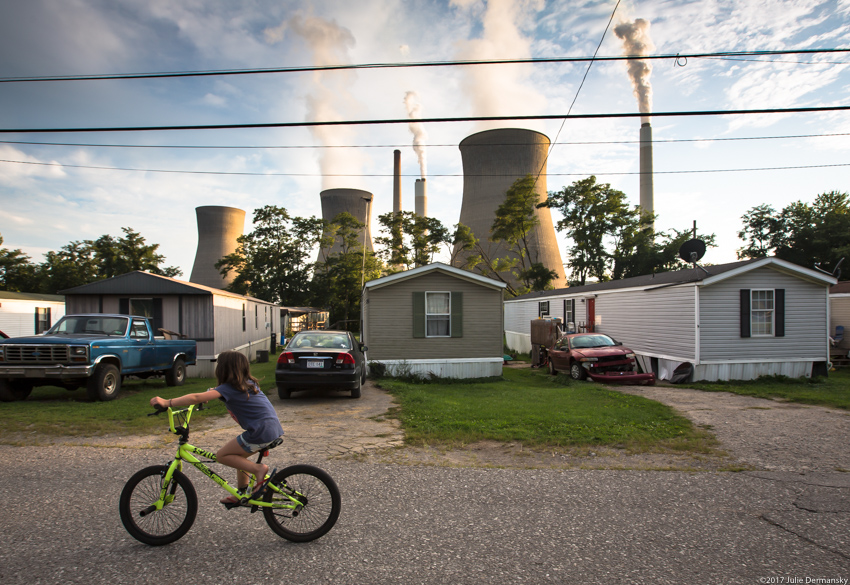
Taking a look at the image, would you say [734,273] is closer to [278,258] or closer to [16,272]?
[278,258]

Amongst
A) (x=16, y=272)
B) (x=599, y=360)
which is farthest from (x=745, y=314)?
(x=16, y=272)

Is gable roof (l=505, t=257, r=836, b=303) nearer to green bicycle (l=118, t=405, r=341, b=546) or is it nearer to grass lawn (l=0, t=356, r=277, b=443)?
grass lawn (l=0, t=356, r=277, b=443)

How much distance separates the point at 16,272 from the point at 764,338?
5722 centimetres

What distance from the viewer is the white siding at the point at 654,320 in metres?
14.7

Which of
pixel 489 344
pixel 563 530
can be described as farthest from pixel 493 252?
pixel 563 530

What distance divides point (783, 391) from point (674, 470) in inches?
358

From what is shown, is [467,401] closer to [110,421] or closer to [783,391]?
[110,421]

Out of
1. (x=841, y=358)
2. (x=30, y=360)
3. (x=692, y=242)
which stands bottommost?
(x=841, y=358)

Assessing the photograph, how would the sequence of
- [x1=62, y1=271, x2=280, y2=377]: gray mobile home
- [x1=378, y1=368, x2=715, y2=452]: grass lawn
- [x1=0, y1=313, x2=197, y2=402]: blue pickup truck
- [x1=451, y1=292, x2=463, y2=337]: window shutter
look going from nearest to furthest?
[x1=378, y1=368, x2=715, y2=452]: grass lawn
[x1=0, y1=313, x2=197, y2=402]: blue pickup truck
[x1=451, y1=292, x2=463, y2=337]: window shutter
[x1=62, y1=271, x2=280, y2=377]: gray mobile home

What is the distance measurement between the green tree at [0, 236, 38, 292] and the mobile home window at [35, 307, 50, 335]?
23.9 metres

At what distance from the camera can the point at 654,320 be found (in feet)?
53.6

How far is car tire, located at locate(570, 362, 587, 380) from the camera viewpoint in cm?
1463

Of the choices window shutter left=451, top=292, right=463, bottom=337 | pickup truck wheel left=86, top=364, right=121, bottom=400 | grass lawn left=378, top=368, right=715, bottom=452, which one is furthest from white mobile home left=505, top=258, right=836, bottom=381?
pickup truck wheel left=86, top=364, right=121, bottom=400

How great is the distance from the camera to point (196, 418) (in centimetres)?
842
